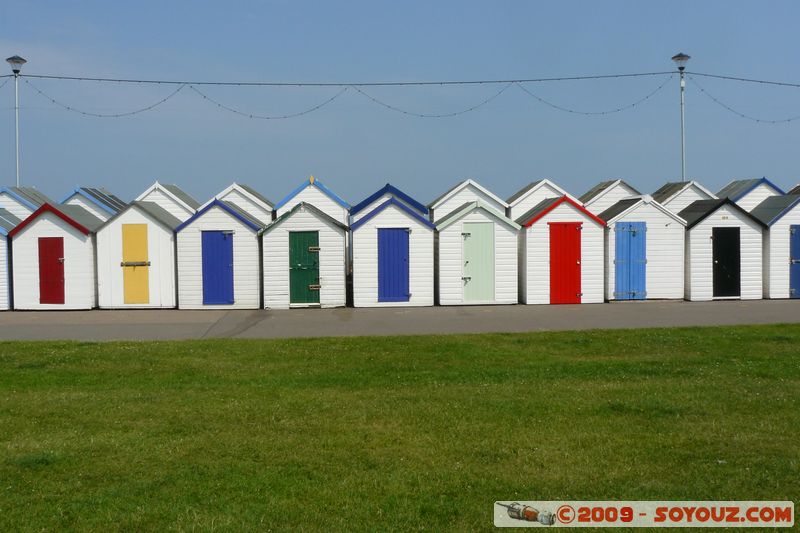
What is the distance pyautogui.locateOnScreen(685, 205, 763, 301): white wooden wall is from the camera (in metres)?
25.9

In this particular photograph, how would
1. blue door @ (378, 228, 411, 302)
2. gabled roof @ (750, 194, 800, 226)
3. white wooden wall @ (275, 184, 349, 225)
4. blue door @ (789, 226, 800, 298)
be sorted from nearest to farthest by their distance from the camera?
blue door @ (378, 228, 411, 302) → gabled roof @ (750, 194, 800, 226) → blue door @ (789, 226, 800, 298) → white wooden wall @ (275, 184, 349, 225)

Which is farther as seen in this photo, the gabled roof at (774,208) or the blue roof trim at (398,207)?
the gabled roof at (774,208)

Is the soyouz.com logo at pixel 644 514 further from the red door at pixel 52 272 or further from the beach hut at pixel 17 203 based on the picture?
the beach hut at pixel 17 203

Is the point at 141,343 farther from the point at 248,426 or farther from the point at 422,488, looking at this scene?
the point at 422,488

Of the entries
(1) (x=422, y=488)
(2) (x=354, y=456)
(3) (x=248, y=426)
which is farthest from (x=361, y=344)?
(1) (x=422, y=488)

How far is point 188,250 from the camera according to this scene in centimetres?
2448

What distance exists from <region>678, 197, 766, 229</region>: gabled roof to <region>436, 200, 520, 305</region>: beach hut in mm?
5410

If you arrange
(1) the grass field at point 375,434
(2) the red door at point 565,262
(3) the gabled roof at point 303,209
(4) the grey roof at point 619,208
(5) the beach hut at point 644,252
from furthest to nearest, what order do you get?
(4) the grey roof at point 619,208 → (5) the beach hut at point 644,252 → (2) the red door at point 565,262 → (3) the gabled roof at point 303,209 → (1) the grass field at point 375,434

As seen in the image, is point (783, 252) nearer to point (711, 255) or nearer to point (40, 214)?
point (711, 255)

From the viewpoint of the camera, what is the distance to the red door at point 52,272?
2456 centimetres

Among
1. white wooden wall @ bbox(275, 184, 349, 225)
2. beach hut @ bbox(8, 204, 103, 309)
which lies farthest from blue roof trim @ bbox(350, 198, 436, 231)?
white wooden wall @ bbox(275, 184, 349, 225)

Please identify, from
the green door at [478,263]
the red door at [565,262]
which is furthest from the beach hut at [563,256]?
the green door at [478,263]

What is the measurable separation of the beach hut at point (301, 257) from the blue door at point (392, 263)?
1.03 m

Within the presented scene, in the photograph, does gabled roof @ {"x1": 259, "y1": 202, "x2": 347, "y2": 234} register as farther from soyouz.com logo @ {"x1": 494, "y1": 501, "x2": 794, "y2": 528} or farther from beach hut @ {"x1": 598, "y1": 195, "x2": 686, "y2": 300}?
soyouz.com logo @ {"x1": 494, "y1": 501, "x2": 794, "y2": 528}
